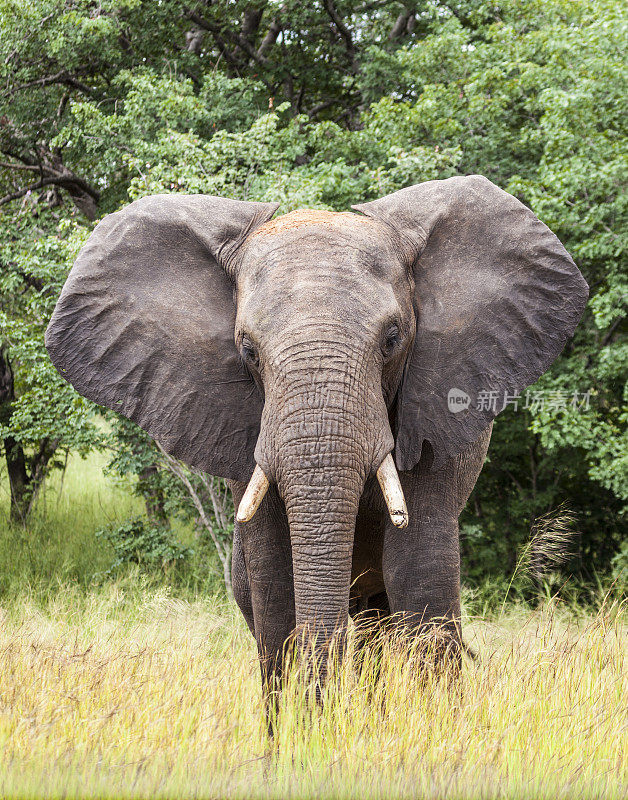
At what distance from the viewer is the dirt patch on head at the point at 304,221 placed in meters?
3.85

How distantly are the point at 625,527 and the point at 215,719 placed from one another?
934cm

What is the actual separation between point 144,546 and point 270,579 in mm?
6633

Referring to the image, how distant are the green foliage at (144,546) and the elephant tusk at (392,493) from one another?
686 cm

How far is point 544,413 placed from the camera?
8.95 metres

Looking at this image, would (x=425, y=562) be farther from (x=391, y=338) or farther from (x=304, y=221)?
(x=304, y=221)

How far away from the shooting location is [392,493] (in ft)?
11.6

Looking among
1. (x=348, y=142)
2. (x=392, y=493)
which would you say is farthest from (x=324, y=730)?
(x=348, y=142)

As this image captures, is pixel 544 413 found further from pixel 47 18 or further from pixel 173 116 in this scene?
pixel 47 18

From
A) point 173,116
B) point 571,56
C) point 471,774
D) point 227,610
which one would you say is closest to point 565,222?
point 571,56

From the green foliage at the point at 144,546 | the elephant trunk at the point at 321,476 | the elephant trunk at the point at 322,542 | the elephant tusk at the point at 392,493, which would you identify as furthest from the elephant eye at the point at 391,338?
the green foliage at the point at 144,546

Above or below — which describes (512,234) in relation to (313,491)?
above

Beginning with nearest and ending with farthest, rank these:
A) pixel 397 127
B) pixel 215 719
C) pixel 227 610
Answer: pixel 215 719, pixel 227 610, pixel 397 127

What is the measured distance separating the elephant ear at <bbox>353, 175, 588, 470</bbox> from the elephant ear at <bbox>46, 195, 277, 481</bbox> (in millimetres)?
699

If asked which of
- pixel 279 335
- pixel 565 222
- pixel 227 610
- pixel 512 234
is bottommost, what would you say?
pixel 227 610
